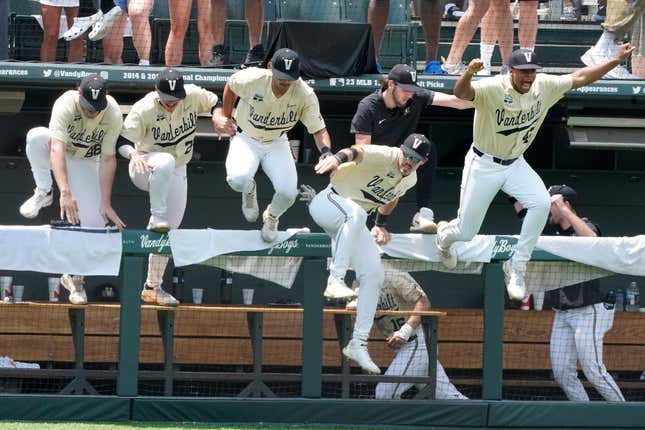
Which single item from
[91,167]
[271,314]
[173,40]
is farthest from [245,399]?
[173,40]

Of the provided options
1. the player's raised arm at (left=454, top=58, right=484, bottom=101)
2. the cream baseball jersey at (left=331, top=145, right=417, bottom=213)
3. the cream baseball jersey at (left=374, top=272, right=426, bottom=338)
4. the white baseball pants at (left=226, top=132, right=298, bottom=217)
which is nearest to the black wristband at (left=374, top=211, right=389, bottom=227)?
the cream baseball jersey at (left=331, top=145, right=417, bottom=213)

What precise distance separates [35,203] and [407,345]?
2819 mm

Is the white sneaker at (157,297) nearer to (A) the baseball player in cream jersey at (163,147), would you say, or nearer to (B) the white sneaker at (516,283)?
(A) the baseball player in cream jersey at (163,147)

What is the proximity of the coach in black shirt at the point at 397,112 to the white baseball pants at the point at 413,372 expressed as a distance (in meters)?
1.06

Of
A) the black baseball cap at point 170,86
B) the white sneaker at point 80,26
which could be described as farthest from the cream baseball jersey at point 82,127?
the white sneaker at point 80,26

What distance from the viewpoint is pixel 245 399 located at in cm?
908

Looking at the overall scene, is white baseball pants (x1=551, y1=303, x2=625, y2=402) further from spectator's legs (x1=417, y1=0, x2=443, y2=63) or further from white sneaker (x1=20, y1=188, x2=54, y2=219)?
white sneaker (x1=20, y1=188, x2=54, y2=219)

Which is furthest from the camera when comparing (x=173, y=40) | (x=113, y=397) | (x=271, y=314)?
(x=173, y=40)

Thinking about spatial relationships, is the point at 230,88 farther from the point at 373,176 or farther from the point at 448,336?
the point at 448,336

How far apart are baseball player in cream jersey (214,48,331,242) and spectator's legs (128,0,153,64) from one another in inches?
64.5

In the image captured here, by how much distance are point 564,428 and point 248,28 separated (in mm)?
4370

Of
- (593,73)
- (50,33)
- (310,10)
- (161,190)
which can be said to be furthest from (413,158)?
(50,33)

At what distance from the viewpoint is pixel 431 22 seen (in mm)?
11273

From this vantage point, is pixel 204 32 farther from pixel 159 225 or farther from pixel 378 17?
pixel 159 225
